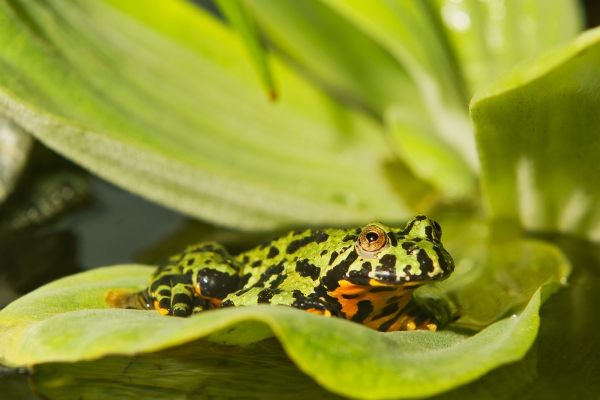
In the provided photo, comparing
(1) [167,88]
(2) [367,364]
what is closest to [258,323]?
(2) [367,364]

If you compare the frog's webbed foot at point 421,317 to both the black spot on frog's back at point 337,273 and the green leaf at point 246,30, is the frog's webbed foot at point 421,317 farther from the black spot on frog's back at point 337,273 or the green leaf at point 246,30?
the green leaf at point 246,30

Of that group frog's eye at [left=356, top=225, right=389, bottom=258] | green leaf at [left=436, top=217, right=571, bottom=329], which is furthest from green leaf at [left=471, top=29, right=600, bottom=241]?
frog's eye at [left=356, top=225, right=389, bottom=258]

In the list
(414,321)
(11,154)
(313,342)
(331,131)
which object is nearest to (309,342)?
(313,342)

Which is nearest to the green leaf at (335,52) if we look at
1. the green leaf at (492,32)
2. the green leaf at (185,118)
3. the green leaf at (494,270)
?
the green leaf at (185,118)

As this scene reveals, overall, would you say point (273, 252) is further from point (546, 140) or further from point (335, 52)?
point (335, 52)

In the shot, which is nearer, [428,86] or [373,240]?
[373,240]

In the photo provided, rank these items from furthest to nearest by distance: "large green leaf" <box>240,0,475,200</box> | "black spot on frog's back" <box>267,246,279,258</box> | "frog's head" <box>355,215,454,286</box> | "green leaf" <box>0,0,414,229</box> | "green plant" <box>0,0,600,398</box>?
"large green leaf" <box>240,0,475,200</box>
"green leaf" <box>0,0,414,229</box>
"black spot on frog's back" <box>267,246,279,258</box>
"frog's head" <box>355,215,454,286</box>
"green plant" <box>0,0,600,398</box>

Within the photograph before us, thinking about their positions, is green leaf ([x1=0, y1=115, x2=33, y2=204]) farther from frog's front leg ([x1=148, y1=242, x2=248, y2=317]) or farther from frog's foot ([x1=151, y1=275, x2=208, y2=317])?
frog's foot ([x1=151, y1=275, x2=208, y2=317])

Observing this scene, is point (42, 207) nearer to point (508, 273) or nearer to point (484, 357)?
point (508, 273)
